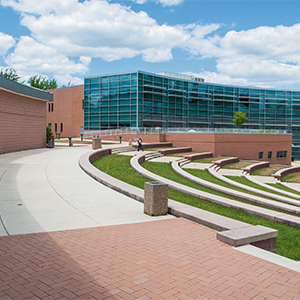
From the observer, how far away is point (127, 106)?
186 feet

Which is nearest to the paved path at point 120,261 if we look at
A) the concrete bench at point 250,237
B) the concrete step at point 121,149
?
the concrete bench at point 250,237

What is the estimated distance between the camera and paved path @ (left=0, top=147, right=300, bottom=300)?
4.50 m

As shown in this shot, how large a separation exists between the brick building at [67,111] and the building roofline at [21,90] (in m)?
35.3

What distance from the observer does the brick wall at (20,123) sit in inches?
910

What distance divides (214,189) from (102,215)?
8.77 metres

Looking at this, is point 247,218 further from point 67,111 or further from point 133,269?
point 67,111

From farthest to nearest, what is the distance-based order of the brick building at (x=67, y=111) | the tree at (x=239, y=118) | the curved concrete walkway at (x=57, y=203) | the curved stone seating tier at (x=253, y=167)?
the tree at (x=239, y=118) < the brick building at (x=67, y=111) < the curved stone seating tier at (x=253, y=167) < the curved concrete walkway at (x=57, y=203)

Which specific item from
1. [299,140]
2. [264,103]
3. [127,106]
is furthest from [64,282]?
[299,140]

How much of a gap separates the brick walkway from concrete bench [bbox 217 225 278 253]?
0.17 meters

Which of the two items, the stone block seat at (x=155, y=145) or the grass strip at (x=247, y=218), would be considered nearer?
the grass strip at (x=247, y=218)

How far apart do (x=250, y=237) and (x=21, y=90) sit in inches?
869

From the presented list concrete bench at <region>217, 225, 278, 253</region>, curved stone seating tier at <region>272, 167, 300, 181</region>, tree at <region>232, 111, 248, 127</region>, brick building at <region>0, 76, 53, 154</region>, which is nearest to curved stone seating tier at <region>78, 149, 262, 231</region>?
concrete bench at <region>217, 225, 278, 253</region>

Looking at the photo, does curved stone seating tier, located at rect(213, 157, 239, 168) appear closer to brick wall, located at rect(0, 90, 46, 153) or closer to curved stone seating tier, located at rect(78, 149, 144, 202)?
curved stone seating tier, located at rect(78, 149, 144, 202)

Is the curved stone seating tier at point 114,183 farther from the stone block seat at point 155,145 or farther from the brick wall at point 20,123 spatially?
the stone block seat at point 155,145
